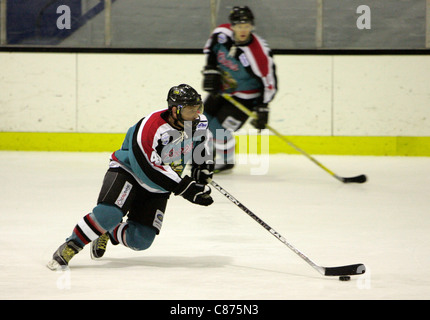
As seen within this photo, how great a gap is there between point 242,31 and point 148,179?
2.92 m

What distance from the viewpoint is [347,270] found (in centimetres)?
304

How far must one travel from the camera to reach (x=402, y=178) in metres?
6.09

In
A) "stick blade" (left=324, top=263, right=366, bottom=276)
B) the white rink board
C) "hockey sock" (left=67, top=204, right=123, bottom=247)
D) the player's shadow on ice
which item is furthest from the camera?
the white rink board

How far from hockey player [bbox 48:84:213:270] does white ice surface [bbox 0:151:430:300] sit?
0.36ft

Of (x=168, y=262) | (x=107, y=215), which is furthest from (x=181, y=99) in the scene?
(x=168, y=262)

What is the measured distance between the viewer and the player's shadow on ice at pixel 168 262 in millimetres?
3293

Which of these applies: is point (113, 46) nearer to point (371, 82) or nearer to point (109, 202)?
point (371, 82)

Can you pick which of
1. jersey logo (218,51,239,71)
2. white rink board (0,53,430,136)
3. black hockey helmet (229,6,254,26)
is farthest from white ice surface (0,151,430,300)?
black hockey helmet (229,6,254,26)

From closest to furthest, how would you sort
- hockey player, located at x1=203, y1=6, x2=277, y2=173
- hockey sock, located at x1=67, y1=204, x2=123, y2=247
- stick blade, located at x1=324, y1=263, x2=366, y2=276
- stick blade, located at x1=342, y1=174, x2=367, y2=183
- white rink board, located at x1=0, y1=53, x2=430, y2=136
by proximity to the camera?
stick blade, located at x1=324, y1=263, x2=366, y2=276, hockey sock, located at x1=67, y1=204, x2=123, y2=247, stick blade, located at x1=342, y1=174, x2=367, y2=183, hockey player, located at x1=203, y1=6, x2=277, y2=173, white rink board, located at x1=0, y1=53, x2=430, y2=136

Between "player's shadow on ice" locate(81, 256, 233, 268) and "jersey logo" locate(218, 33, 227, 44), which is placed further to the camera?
"jersey logo" locate(218, 33, 227, 44)

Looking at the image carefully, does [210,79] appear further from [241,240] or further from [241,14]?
[241,240]

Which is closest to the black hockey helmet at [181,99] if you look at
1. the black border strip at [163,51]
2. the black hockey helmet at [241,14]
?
the black hockey helmet at [241,14]

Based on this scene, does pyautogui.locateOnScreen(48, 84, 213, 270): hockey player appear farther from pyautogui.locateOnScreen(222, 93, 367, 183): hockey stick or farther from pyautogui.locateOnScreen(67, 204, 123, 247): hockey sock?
pyautogui.locateOnScreen(222, 93, 367, 183): hockey stick

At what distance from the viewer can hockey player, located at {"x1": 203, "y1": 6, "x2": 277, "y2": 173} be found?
19.8 ft
